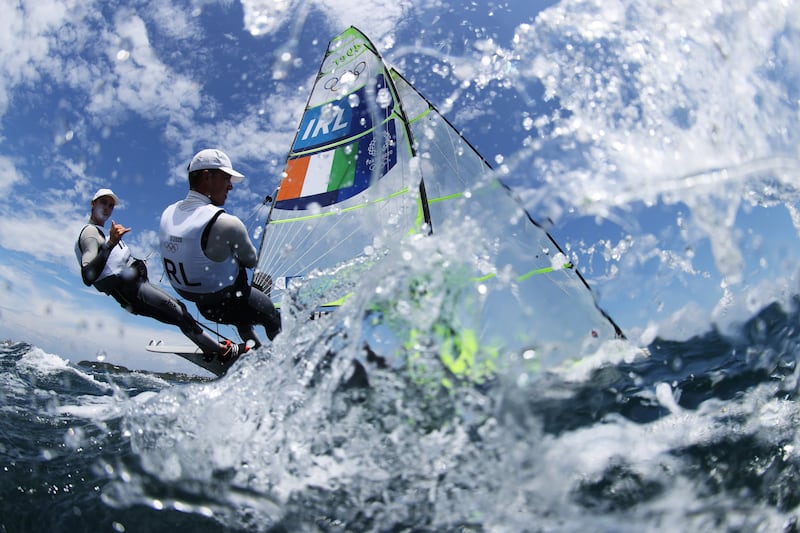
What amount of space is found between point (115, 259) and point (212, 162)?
1061 millimetres

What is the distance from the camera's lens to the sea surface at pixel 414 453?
111 cm

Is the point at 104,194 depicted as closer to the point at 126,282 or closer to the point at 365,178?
the point at 126,282

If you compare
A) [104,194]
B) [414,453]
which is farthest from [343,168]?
[414,453]

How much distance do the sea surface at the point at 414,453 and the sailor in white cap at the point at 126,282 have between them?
1.00m

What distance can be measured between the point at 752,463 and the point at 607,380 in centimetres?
74

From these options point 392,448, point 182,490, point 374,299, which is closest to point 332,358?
point 374,299

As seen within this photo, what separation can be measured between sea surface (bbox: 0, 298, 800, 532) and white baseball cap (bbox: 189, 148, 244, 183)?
130 centimetres

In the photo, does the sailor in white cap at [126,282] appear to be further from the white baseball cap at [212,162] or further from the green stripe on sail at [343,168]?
the green stripe on sail at [343,168]

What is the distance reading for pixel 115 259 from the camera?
9.59 ft

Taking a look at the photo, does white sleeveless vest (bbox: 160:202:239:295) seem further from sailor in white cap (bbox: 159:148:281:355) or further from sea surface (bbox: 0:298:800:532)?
sea surface (bbox: 0:298:800:532)

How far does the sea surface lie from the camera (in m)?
1.11

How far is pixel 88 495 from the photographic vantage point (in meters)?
1.16

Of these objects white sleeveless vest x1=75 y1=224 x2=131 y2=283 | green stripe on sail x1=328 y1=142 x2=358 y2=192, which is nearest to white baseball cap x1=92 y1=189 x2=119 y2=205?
white sleeveless vest x1=75 y1=224 x2=131 y2=283

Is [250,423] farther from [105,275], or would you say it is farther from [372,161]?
[372,161]
